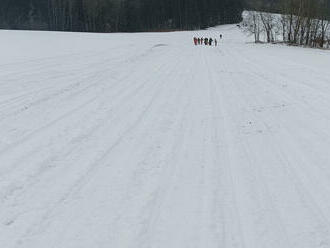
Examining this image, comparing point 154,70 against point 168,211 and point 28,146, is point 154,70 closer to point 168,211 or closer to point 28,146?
point 28,146

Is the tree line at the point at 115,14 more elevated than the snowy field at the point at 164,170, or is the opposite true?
the tree line at the point at 115,14

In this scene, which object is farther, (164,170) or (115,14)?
(115,14)

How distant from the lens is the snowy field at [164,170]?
3695 millimetres

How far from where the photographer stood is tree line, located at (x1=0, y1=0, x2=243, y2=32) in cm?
10188

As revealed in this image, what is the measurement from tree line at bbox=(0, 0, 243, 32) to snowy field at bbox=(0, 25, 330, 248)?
314ft

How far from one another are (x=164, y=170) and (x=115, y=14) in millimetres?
101865

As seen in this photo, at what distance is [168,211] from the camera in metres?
4.09

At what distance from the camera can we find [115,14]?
4026 inches

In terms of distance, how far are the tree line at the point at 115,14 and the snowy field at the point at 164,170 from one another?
95740mm

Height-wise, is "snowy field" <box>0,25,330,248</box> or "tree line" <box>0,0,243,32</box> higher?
"tree line" <box>0,0,243,32</box>

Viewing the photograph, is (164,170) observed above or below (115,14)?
below

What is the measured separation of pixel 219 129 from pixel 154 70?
10060 millimetres

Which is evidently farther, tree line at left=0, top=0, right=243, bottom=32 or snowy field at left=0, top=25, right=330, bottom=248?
tree line at left=0, top=0, right=243, bottom=32

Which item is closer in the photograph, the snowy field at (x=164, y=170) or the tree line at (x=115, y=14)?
the snowy field at (x=164, y=170)
